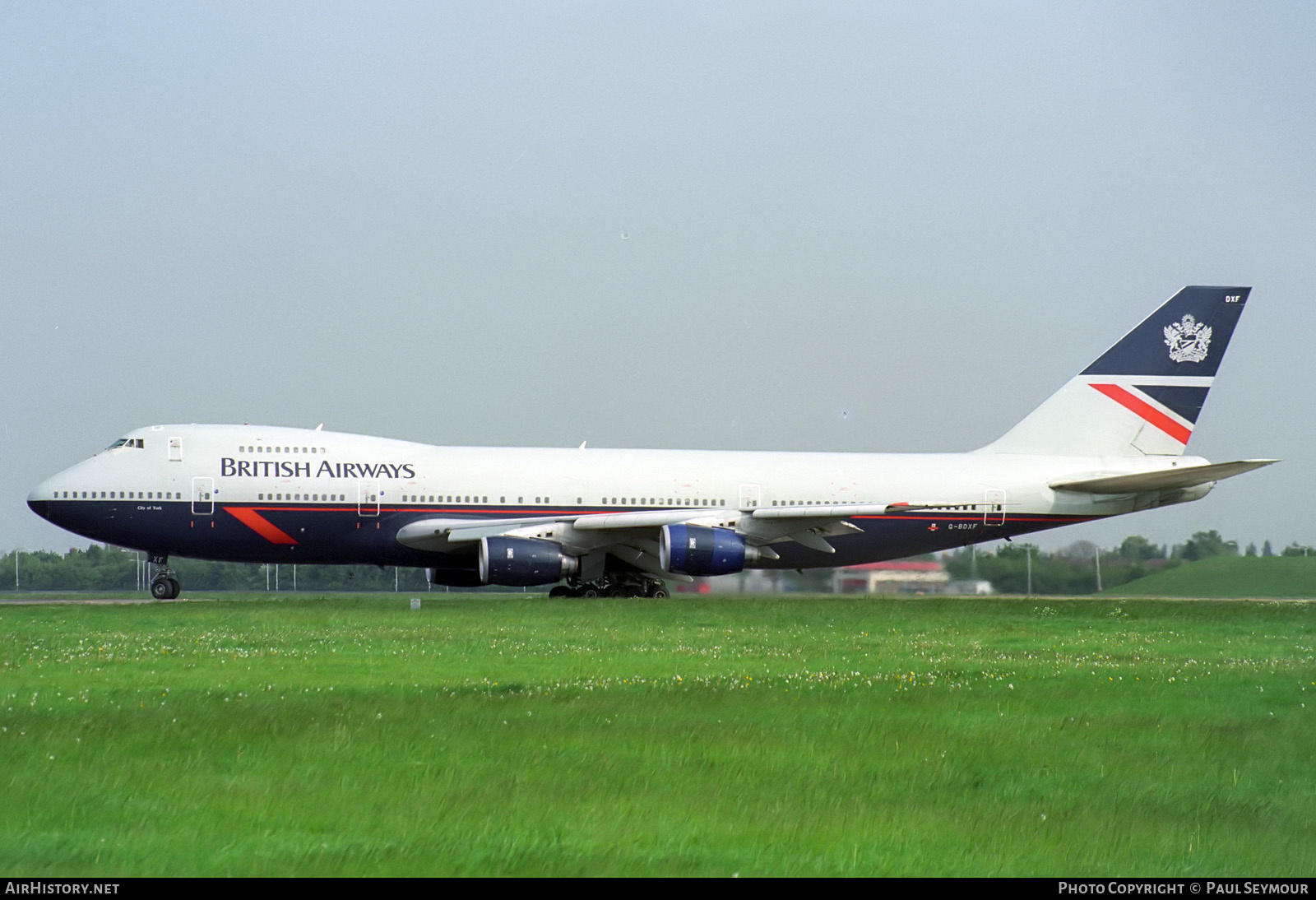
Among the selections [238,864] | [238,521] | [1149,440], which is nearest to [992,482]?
[1149,440]

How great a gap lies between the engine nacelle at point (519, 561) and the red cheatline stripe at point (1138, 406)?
15035 mm

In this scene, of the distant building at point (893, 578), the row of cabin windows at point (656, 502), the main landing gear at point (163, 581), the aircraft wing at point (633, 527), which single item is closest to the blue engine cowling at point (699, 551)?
the aircraft wing at point (633, 527)

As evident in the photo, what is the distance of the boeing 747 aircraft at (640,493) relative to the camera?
25938 mm

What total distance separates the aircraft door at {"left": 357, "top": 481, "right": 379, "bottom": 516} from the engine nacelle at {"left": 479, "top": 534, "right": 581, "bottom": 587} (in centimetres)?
259

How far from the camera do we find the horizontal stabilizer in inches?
1102

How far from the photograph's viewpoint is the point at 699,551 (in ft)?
84.0

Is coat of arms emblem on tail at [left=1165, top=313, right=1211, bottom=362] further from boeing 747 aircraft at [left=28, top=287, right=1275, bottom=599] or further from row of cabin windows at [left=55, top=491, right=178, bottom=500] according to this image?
row of cabin windows at [left=55, top=491, right=178, bottom=500]

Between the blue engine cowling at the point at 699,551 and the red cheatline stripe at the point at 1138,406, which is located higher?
the red cheatline stripe at the point at 1138,406

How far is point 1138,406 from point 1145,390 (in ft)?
1.41

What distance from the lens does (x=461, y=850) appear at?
18.2ft

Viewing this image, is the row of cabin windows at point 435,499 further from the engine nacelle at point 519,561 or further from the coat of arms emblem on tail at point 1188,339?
the coat of arms emblem on tail at point 1188,339

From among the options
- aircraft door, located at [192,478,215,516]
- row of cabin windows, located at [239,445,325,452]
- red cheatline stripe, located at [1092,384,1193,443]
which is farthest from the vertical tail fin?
aircraft door, located at [192,478,215,516]

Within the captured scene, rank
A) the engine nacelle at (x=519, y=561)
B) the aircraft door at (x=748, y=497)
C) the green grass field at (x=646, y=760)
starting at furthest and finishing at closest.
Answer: the aircraft door at (x=748, y=497) → the engine nacelle at (x=519, y=561) → the green grass field at (x=646, y=760)

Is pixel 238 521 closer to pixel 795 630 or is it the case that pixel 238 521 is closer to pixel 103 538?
pixel 103 538
